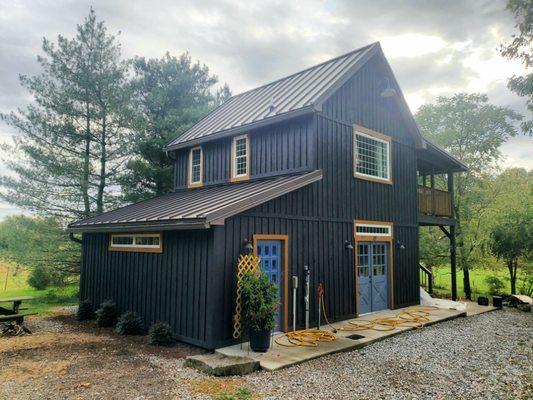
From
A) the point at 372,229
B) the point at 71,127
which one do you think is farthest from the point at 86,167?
the point at 372,229

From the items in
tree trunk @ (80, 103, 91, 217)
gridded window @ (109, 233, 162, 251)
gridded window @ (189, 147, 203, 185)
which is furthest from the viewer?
tree trunk @ (80, 103, 91, 217)

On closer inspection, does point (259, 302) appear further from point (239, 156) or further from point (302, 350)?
point (239, 156)

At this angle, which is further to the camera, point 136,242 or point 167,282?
point 136,242

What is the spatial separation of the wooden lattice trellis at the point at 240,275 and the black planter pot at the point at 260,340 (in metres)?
0.65

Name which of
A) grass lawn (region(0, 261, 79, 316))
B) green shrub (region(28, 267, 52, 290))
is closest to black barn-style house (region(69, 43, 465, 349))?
grass lawn (region(0, 261, 79, 316))

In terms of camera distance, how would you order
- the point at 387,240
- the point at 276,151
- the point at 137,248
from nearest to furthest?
the point at 137,248
the point at 276,151
the point at 387,240

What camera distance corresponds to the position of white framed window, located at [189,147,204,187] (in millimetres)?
13070

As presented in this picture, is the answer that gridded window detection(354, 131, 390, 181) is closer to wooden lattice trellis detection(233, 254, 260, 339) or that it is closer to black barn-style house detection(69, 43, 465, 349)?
black barn-style house detection(69, 43, 465, 349)

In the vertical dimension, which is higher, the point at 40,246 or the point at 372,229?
the point at 372,229

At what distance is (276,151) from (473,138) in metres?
15.2

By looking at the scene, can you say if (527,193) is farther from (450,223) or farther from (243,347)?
(243,347)

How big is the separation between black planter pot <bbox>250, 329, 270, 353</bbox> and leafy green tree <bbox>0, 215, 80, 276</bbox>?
1284 cm

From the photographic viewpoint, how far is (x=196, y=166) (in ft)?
44.3

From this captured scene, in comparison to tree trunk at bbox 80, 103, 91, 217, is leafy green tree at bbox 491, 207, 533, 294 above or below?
below
